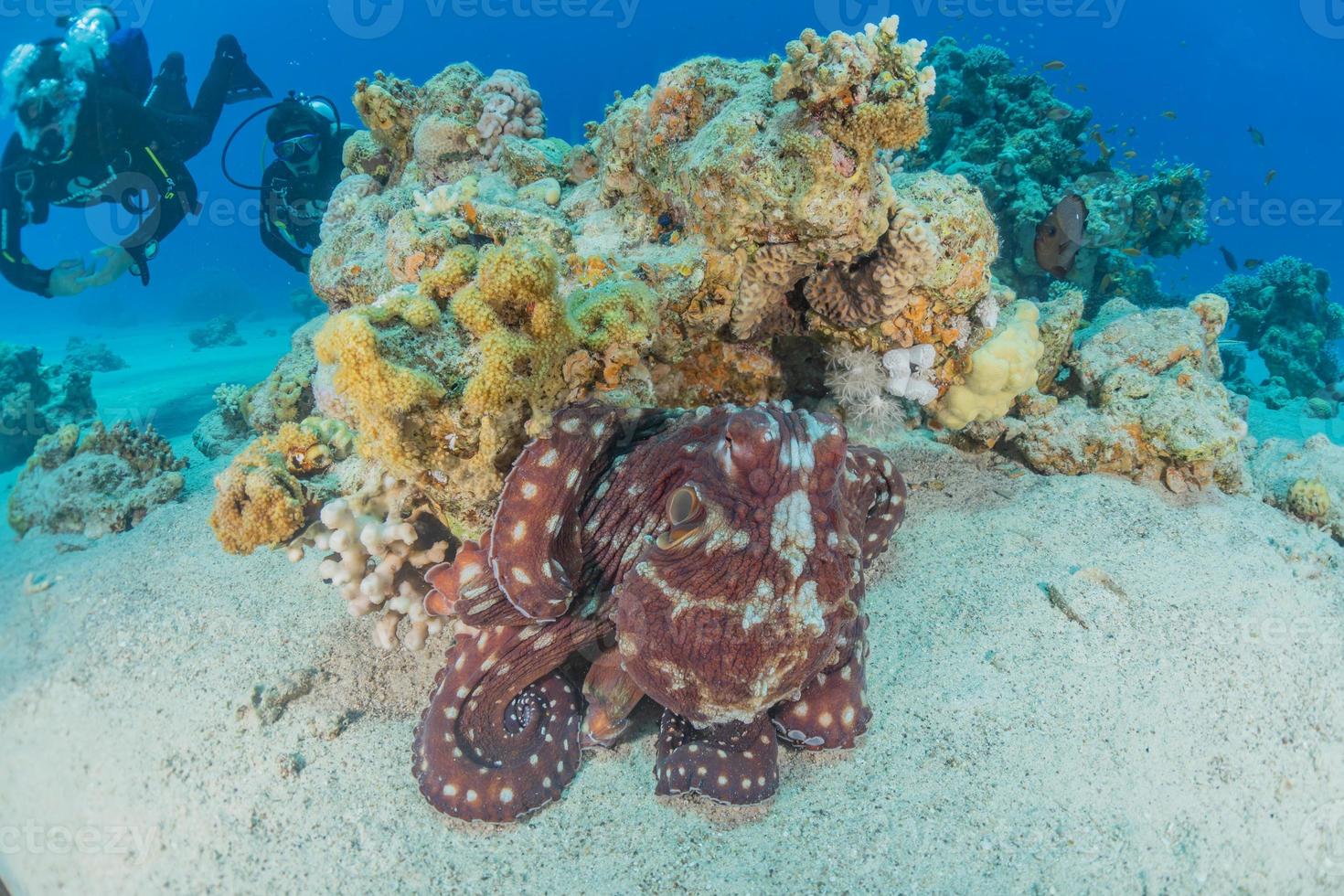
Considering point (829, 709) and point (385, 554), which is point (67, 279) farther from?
point (829, 709)

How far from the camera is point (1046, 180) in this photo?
1182cm

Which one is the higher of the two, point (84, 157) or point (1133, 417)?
point (84, 157)

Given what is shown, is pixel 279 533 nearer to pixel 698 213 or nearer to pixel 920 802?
pixel 698 213

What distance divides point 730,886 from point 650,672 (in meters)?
0.98

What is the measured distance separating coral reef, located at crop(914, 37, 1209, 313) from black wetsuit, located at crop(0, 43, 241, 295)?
13.0 m

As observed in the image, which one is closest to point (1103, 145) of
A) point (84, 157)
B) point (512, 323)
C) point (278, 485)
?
point (512, 323)

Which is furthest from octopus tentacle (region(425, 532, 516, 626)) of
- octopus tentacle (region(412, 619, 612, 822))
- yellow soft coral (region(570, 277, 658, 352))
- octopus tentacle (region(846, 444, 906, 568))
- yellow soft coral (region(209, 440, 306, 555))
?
octopus tentacle (region(846, 444, 906, 568))

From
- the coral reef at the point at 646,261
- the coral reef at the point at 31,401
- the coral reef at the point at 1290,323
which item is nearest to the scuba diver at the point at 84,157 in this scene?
the coral reef at the point at 31,401

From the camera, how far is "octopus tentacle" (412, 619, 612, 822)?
118 inches

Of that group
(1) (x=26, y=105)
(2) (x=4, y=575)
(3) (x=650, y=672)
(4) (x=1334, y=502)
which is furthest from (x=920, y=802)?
(1) (x=26, y=105)

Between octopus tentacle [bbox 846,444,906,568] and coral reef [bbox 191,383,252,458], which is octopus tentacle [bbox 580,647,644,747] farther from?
coral reef [bbox 191,383,252,458]

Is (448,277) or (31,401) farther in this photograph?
(31,401)

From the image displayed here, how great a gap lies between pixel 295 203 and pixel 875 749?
11.7m

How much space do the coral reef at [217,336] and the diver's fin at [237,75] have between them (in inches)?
658
